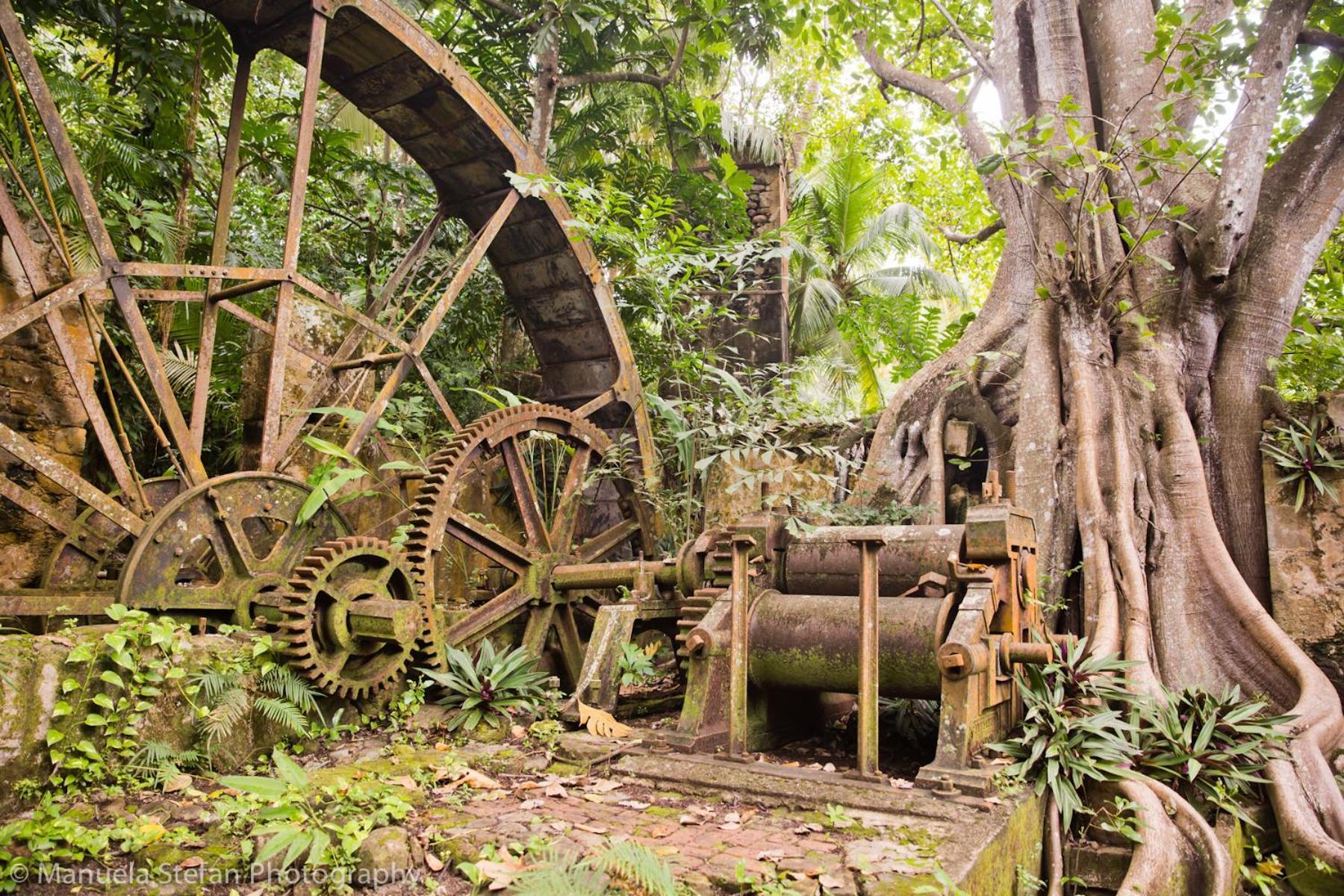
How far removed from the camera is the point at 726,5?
909 centimetres

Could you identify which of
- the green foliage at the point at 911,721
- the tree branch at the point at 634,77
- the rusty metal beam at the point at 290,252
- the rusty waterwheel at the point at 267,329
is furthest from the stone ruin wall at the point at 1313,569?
the rusty metal beam at the point at 290,252

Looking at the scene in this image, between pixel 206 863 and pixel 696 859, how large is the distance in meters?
1.61

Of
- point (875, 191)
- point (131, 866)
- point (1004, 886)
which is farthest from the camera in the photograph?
point (875, 191)

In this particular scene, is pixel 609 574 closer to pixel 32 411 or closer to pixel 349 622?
pixel 349 622

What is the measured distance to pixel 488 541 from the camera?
6133mm

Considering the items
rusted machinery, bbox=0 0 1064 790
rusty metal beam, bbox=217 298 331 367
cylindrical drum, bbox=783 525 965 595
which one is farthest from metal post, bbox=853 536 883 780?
rusty metal beam, bbox=217 298 331 367

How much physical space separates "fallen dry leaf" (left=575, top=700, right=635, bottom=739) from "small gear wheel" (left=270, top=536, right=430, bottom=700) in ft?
3.41

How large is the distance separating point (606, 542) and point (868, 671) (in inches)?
150

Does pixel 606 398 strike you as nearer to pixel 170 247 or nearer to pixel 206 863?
pixel 170 247

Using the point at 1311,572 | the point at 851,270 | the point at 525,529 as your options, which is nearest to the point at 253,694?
the point at 525,529

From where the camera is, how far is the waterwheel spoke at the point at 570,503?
6.73 metres

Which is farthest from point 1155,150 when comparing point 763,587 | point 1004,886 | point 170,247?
point 170,247

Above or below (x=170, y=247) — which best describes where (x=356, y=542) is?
below

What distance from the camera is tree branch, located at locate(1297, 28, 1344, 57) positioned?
656cm
